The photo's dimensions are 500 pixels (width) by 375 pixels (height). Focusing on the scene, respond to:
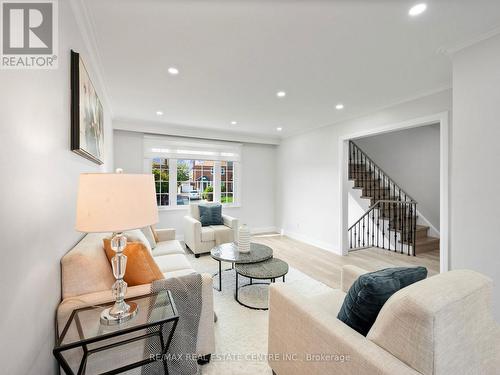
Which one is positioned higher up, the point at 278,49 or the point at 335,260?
the point at 278,49

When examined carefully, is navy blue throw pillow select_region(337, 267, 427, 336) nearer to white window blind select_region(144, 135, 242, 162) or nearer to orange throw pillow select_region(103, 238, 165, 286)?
orange throw pillow select_region(103, 238, 165, 286)

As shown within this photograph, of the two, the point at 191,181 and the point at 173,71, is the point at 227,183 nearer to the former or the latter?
the point at 191,181

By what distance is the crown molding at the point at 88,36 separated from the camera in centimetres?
159

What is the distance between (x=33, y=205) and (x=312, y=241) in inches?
183

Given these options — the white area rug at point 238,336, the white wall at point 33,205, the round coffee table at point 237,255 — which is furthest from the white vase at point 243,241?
the white wall at point 33,205

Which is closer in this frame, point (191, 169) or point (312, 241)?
point (312, 241)

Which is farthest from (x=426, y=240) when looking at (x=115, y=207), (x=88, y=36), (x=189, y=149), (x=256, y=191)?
(x=88, y=36)

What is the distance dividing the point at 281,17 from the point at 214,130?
11.8 feet

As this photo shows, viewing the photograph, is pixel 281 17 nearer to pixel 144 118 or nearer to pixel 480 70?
pixel 480 70

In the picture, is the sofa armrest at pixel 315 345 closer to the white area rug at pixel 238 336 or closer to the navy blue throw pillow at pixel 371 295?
the navy blue throw pillow at pixel 371 295

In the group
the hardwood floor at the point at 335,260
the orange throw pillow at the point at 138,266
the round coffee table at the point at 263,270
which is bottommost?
the hardwood floor at the point at 335,260

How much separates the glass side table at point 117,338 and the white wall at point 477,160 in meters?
2.49

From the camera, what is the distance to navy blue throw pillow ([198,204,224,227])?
445cm

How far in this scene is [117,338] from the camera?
128 cm
